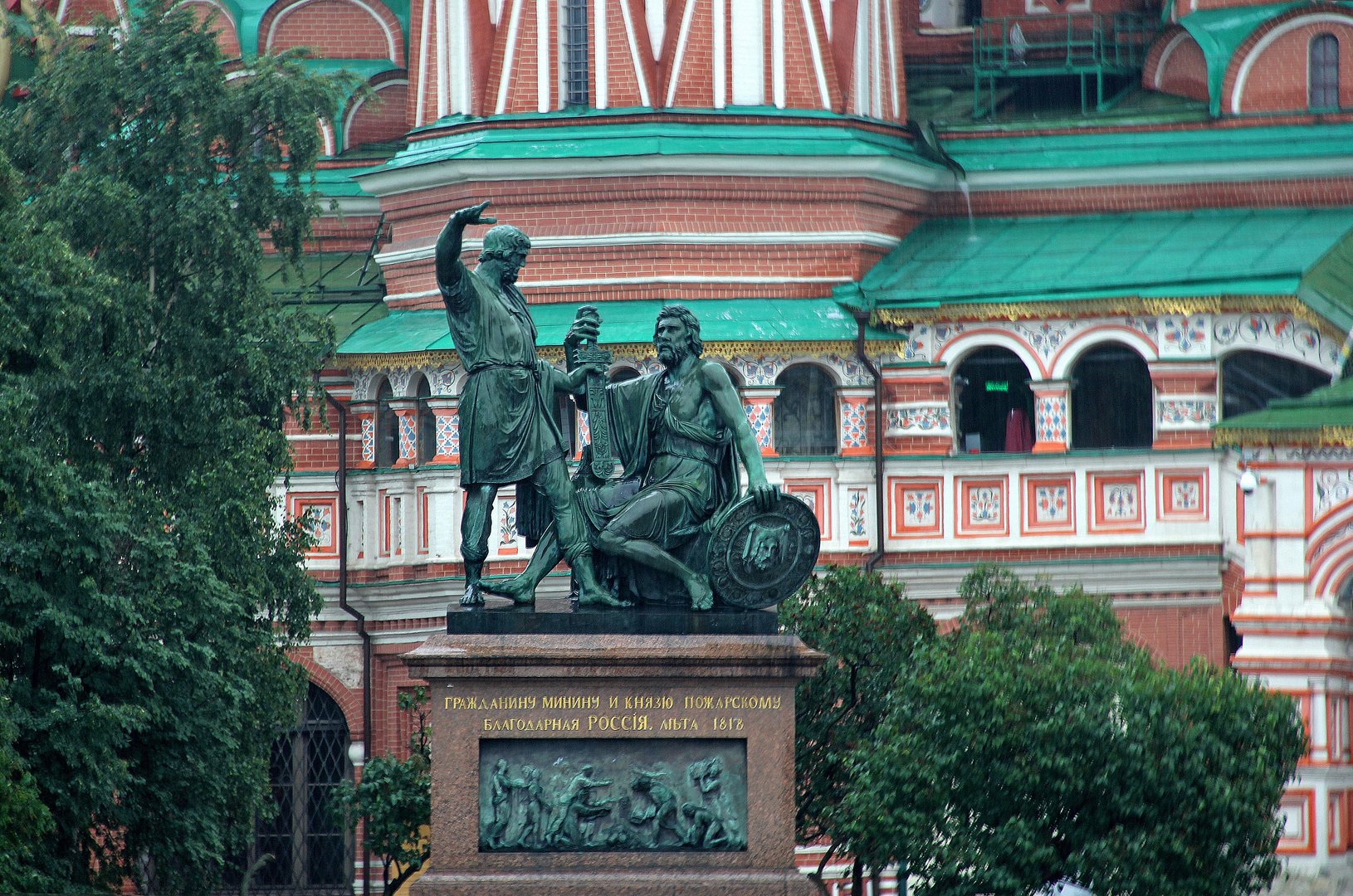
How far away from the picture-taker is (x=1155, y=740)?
83.7 feet

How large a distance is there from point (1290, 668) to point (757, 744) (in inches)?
405

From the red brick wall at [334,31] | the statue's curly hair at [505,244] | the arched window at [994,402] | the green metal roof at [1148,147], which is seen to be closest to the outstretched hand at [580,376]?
the statue's curly hair at [505,244]

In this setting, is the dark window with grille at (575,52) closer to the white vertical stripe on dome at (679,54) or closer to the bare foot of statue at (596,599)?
the white vertical stripe on dome at (679,54)

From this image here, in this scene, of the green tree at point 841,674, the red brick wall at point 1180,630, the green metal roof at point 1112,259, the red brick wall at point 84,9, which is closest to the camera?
the green tree at point 841,674

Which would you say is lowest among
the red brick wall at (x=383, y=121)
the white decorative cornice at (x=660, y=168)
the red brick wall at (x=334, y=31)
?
the white decorative cornice at (x=660, y=168)

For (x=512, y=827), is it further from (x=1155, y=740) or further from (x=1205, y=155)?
(x=1205, y=155)

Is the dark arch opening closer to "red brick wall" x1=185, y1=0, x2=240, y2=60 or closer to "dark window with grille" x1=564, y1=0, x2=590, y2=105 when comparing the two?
"dark window with grille" x1=564, y1=0, x2=590, y2=105

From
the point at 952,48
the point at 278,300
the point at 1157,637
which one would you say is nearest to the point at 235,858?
the point at 278,300

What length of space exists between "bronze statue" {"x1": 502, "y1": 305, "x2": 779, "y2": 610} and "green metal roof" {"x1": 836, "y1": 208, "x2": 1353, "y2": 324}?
10519 millimetres

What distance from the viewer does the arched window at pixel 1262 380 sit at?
34.6 meters

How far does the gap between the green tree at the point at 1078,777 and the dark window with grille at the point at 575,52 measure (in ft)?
38.5

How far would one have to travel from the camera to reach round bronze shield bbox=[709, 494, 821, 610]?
23.9 metres

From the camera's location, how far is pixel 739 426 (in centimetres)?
2416

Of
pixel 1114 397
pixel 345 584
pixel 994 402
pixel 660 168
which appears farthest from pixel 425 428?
pixel 1114 397
